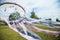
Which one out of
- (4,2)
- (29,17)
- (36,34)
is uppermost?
(4,2)

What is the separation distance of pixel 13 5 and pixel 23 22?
0.16 meters

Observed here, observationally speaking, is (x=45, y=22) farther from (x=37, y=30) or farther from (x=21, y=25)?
(x=21, y=25)

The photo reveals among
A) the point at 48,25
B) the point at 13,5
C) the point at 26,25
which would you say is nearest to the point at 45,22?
the point at 48,25

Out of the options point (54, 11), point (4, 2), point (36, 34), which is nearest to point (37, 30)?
point (36, 34)

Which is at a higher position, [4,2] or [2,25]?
[4,2]

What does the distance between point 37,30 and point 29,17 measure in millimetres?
119

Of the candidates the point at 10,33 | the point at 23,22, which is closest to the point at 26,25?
the point at 23,22

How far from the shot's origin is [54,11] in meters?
1.60

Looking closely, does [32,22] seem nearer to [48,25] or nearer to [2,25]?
[48,25]

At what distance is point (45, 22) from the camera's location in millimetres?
1607

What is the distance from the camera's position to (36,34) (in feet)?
5.19

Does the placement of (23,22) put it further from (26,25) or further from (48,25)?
(48,25)

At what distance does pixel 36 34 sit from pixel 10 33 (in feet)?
0.67

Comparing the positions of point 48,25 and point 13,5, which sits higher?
point 13,5
